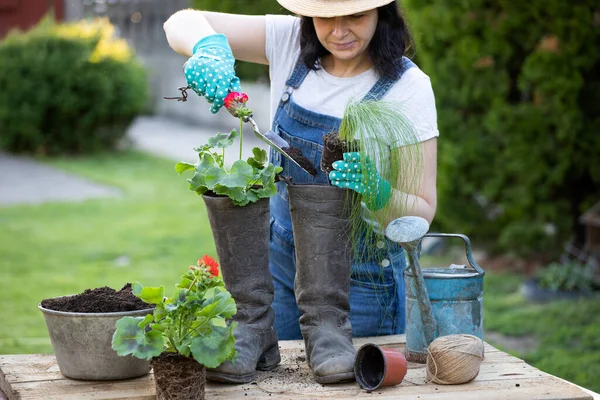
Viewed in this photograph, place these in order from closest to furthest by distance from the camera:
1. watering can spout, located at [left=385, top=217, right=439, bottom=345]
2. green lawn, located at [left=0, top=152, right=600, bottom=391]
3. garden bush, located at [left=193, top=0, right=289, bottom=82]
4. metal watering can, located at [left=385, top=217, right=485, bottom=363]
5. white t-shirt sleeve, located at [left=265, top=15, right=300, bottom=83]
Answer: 1. watering can spout, located at [left=385, top=217, right=439, bottom=345]
2. metal watering can, located at [left=385, top=217, right=485, bottom=363]
3. white t-shirt sleeve, located at [left=265, top=15, right=300, bottom=83]
4. green lawn, located at [left=0, top=152, right=600, bottom=391]
5. garden bush, located at [left=193, top=0, right=289, bottom=82]

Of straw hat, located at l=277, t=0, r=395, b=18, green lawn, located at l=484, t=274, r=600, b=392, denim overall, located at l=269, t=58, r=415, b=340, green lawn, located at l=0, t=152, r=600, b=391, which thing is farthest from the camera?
green lawn, located at l=0, t=152, r=600, b=391

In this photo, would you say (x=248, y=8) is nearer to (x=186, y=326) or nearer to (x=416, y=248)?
(x=416, y=248)

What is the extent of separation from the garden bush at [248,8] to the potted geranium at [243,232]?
8.36 meters

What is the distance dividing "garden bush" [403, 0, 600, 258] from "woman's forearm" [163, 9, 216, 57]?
10.6 feet

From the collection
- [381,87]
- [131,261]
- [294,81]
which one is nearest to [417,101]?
→ [381,87]

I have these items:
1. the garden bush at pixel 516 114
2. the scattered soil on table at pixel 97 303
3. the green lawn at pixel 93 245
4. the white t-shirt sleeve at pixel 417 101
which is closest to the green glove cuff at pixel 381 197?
the white t-shirt sleeve at pixel 417 101

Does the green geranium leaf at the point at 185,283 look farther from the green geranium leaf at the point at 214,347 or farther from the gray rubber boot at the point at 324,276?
the gray rubber boot at the point at 324,276

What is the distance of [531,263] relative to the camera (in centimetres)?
582

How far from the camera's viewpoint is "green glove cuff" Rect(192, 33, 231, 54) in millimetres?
2199

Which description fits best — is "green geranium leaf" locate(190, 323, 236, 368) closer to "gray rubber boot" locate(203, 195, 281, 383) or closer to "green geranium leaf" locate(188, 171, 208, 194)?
"gray rubber boot" locate(203, 195, 281, 383)

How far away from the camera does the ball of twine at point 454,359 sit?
1841 mm

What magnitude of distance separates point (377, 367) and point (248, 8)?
9365mm

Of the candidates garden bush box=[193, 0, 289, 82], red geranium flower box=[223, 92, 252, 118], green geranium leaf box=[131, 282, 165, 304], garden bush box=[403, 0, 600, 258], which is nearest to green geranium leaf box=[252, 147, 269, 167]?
red geranium flower box=[223, 92, 252, 118]

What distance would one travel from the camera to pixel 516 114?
529cm
